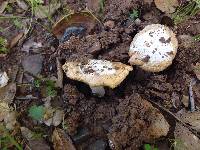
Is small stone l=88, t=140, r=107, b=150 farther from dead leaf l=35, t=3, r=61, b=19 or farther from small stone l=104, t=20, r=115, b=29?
dead leaf l=35, t=3, r=61, b=19

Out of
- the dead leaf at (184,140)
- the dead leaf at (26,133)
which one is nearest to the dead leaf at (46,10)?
the dead leaf at (26,133)

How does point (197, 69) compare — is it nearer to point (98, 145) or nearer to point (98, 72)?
point (98, 72)

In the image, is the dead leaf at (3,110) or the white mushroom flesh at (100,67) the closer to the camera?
the white mushroom flesh at (100,67)

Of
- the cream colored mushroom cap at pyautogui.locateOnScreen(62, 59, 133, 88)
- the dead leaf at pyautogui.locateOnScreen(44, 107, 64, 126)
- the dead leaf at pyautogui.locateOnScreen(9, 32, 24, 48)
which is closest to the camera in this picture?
the cream colored mushroom cap at pyautogui.locateOnScreen(62, 59, 133, 88)

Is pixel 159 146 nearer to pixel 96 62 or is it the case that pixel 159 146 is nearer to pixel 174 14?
pixel 96 62

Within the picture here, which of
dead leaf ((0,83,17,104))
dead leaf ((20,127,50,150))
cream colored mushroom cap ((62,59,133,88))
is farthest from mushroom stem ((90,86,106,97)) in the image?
dead leaf ((0,83,17,104))

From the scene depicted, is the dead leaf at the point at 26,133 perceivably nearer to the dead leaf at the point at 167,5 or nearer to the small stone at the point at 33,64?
the small stone at the point at 33,64

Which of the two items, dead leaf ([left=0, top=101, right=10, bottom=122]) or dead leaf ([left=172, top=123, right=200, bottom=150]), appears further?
dead leaf ([left=0, top=101, right=10, bottom=122])
